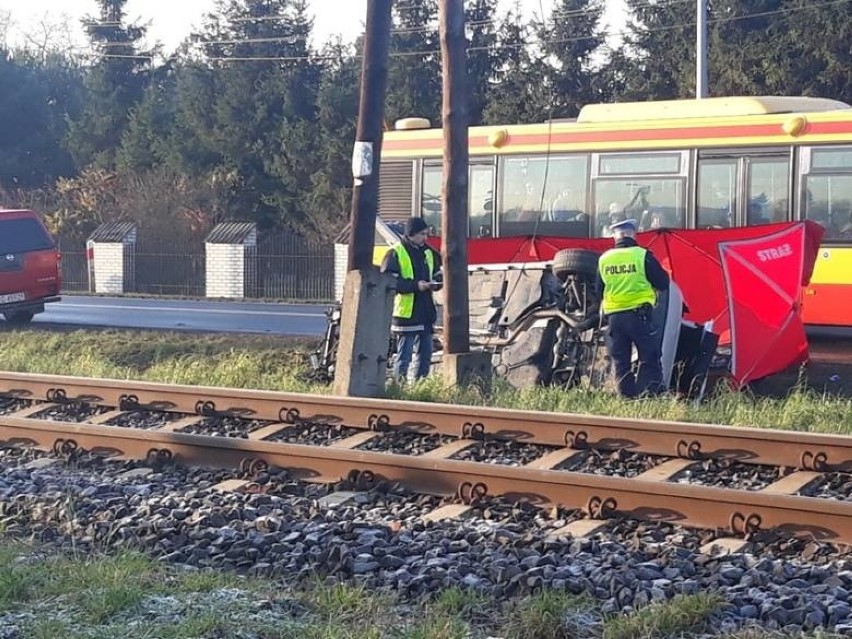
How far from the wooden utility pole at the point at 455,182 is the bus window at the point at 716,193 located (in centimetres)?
529

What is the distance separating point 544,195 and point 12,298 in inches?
353

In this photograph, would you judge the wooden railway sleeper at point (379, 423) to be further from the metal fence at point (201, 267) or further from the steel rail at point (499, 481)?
the metal fence at point (201, 267)

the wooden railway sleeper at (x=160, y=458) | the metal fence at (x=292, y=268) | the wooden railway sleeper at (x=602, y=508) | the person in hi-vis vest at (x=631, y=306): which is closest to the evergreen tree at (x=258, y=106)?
the metal fence at (x=292, y=268)

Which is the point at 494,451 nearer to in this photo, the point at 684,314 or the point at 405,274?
the point at 405,274

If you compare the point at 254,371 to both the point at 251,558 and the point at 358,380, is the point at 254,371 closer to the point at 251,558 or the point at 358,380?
the point at 358,380

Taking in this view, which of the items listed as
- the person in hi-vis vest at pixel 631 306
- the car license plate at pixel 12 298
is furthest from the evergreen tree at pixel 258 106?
the person in hi-vis vest at pixel 631 306

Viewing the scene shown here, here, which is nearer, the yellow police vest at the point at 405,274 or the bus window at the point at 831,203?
the yellow police vest at the point at 405,274

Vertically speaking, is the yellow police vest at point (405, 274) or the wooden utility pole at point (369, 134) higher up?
the wooden utility pole at point (369, 134)

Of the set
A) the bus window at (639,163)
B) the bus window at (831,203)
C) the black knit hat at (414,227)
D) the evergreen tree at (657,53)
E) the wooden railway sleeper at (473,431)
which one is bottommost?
the wooden railway sleeper at (473,431)

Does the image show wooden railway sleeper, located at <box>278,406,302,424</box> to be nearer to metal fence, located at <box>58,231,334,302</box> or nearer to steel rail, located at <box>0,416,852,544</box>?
steel rail, located at <box>0,416,852,544</box>

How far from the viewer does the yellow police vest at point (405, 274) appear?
42.4 feet

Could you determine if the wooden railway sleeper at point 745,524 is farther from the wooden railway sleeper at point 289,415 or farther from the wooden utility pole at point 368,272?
the wooden utility pole at point 368,272

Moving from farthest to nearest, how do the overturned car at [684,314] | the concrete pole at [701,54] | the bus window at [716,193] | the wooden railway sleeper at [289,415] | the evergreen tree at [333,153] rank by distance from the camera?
the evergreen tree at [333,153] → the concrete pole at [701,54] → the bus window at [716,193] → the overturned car at [684,314] → the wooden railway sleeper at [289,415]

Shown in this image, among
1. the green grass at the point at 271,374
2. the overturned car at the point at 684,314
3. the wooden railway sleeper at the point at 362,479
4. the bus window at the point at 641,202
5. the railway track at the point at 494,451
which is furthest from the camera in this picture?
the bus window at the point at 641,202
